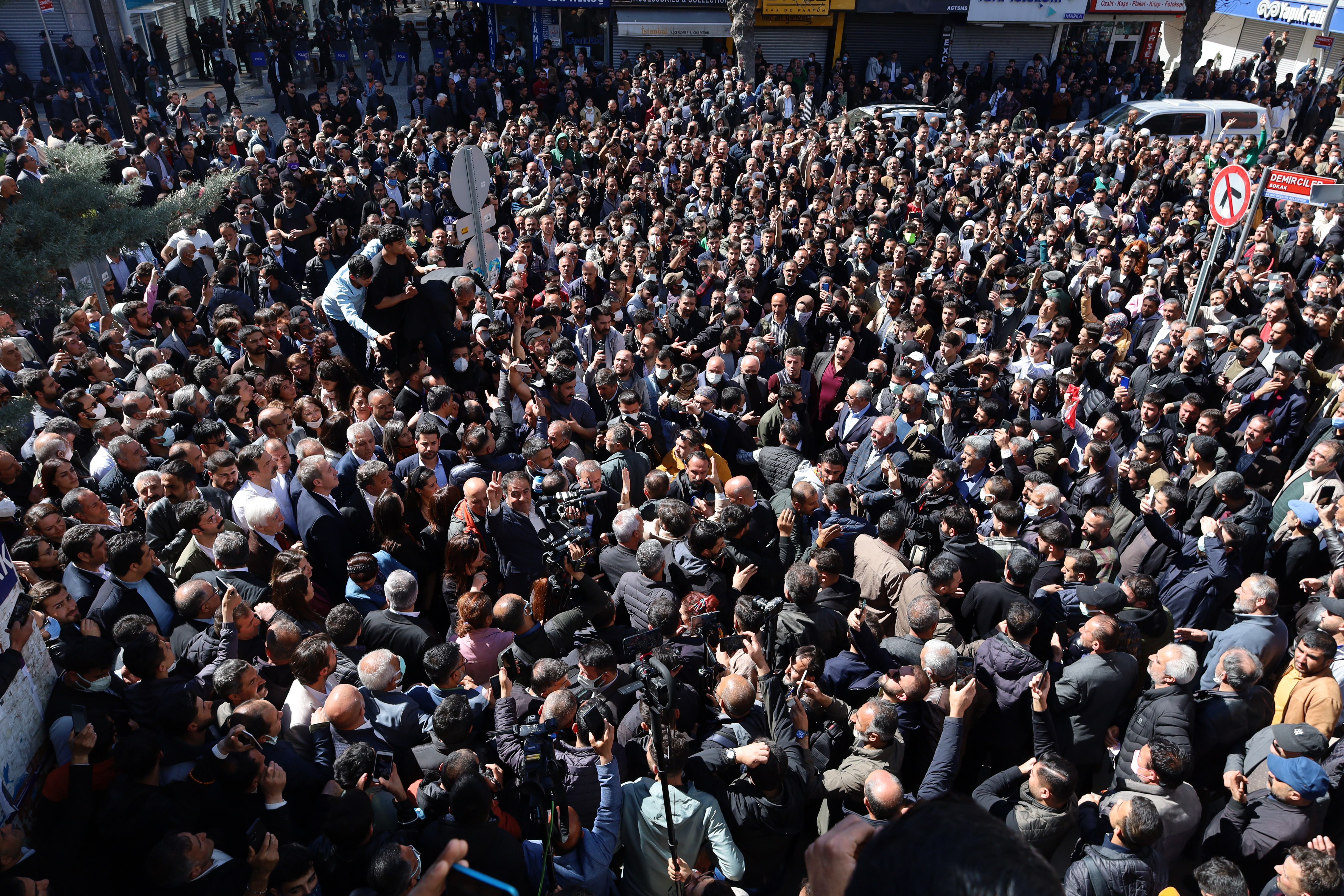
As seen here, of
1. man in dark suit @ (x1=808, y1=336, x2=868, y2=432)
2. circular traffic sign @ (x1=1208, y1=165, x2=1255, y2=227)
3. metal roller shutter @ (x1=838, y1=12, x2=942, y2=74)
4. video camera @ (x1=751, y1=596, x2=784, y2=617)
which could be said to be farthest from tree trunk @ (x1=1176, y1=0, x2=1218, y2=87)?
video camera @ (x1=751, y1=596, x2=784, y2=617)

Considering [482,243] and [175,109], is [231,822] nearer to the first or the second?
[482,243]

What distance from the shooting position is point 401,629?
4312mm

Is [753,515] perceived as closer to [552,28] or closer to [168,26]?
[552,28]

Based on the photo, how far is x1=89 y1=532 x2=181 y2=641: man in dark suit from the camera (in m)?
4.19

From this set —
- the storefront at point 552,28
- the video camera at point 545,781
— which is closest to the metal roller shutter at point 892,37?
the storefront at point 552,28

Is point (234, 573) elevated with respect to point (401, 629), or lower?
elevated

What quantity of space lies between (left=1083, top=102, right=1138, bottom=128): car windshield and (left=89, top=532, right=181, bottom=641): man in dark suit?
20.1m

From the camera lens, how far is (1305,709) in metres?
4.10

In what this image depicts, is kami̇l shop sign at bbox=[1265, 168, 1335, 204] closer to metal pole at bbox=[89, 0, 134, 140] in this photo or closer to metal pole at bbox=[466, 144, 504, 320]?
metal pole at bbox=[466, 144, 504, 320]

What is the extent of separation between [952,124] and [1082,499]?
14161mm

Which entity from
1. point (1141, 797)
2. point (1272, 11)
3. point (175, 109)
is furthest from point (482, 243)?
point (1272, 11)

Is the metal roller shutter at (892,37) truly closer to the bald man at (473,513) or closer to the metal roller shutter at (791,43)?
the metal roller shutter at (791,43)

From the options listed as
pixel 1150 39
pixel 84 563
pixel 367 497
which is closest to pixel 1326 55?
pixel 1150 39

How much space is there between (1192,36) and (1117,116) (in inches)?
377
